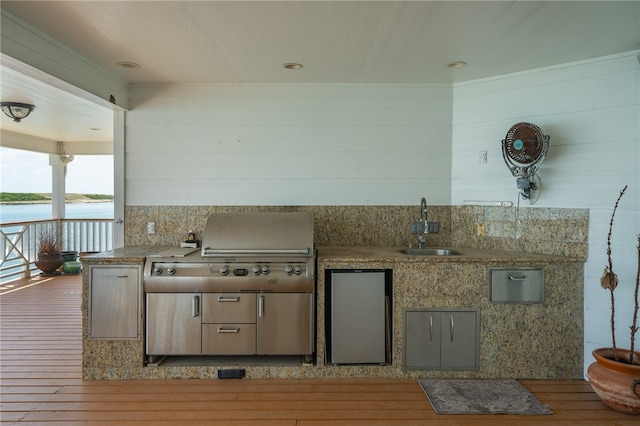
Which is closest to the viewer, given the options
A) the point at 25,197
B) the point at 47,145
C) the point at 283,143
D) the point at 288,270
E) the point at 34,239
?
the point at 288,270

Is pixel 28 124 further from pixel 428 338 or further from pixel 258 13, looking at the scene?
pixel 428 338

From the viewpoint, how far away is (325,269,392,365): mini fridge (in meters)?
2.93

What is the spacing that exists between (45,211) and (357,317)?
783 cm

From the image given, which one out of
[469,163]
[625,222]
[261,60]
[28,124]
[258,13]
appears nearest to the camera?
[258,13]

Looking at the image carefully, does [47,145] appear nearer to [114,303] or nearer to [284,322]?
[114,303]

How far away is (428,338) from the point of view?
2.92 m

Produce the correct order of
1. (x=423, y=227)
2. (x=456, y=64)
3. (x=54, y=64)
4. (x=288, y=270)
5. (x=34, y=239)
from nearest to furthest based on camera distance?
(x=54, y=64) → (x=288, y=270) → (x=456, y=64) → (x=423, y=227) → (x=34, y=239)

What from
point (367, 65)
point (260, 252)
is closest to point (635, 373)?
point (260, 252)

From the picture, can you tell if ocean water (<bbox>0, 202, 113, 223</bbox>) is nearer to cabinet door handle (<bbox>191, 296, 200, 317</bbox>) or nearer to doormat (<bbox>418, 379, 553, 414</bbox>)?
cabinet door handle (<bbox>191, 296, 200, 317</bbox>)

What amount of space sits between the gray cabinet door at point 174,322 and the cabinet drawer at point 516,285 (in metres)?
2.29

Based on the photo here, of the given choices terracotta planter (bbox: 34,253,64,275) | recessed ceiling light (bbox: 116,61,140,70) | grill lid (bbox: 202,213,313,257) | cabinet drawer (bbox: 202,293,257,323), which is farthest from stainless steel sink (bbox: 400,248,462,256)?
terracotta planter (bbox: 34,253,64,275)

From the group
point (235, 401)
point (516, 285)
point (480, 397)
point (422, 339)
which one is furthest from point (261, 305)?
point (516, 285)

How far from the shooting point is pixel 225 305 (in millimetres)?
2891

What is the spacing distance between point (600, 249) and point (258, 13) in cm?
301
